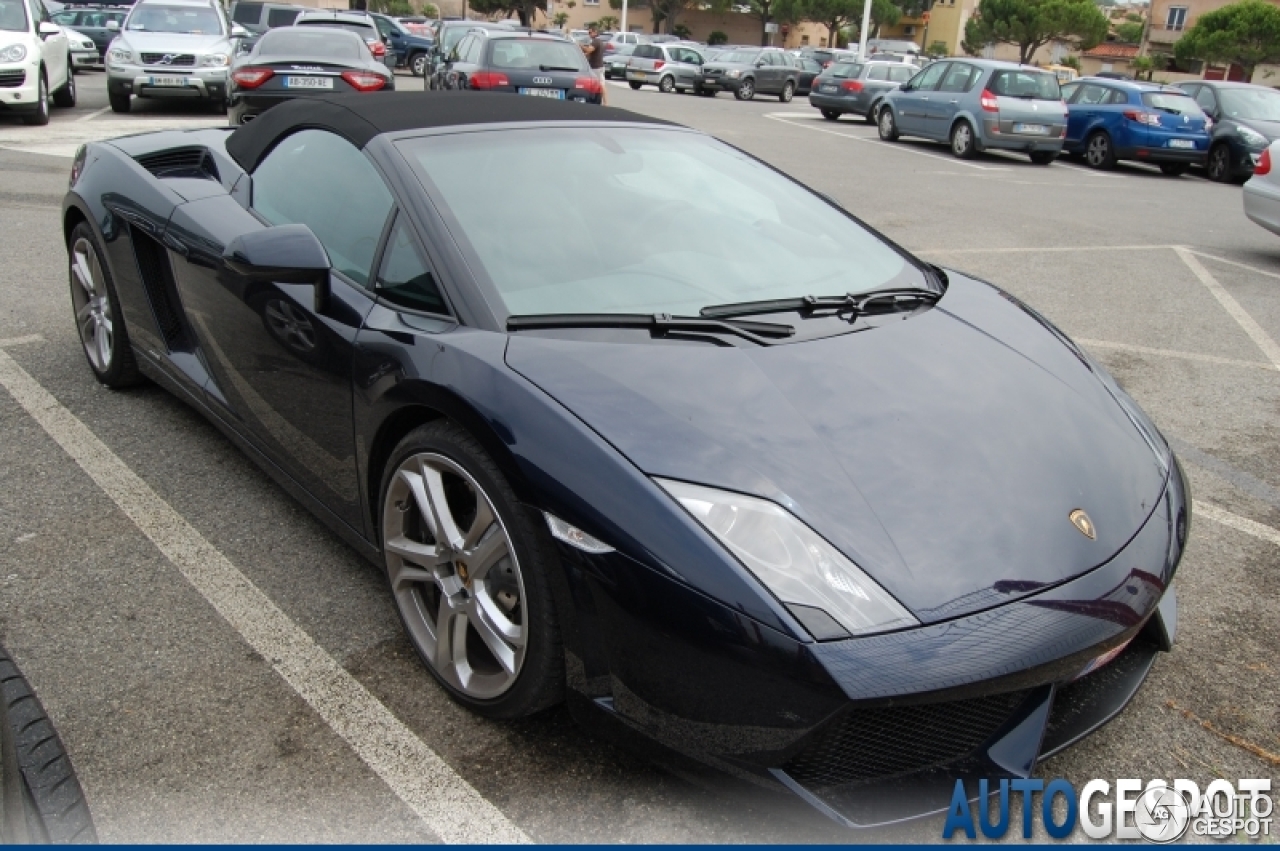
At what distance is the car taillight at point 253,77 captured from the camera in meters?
12.4

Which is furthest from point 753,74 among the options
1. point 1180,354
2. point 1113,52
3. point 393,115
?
point 1113,52

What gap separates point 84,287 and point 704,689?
143 inches

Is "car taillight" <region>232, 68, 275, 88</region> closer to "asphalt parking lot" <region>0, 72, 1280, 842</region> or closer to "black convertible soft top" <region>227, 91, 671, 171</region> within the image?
"asphalt parking lot" <region>0, 72, 1280, 842</region>

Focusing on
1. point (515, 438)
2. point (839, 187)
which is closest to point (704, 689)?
point (515, 438)

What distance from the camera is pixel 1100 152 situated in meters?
17.0

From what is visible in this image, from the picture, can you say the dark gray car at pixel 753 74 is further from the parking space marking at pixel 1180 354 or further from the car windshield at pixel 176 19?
the parking space marking at pixel 1180 354

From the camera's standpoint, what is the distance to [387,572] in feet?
9.23

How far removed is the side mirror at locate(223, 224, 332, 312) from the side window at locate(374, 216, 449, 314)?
16cm

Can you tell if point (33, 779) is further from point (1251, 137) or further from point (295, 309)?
point (1251, 137)

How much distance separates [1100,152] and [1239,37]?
39947 millimetres

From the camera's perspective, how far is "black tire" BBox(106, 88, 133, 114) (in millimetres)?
14586

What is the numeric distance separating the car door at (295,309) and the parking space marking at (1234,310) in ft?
16.2

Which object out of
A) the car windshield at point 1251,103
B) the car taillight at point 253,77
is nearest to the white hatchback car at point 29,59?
the car taillight at point 253,77

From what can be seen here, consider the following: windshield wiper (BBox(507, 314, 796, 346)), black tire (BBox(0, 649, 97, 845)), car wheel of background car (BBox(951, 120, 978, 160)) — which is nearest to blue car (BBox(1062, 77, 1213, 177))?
car wheel of background car (BBox(951, 120, 978, 160))
